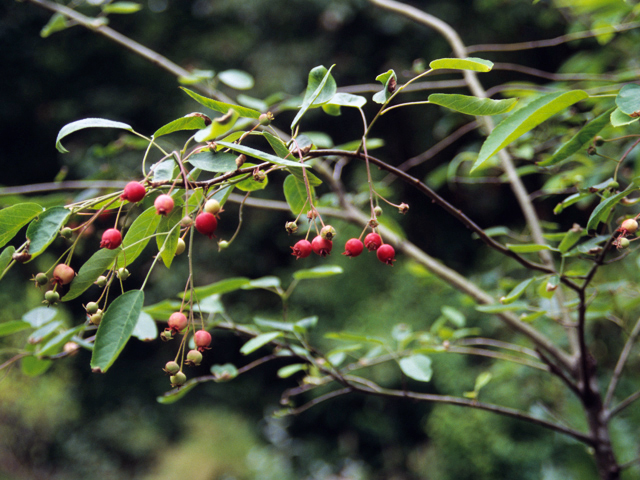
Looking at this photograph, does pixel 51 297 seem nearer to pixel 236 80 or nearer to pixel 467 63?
pixel 467 63

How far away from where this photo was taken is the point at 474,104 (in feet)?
0.89

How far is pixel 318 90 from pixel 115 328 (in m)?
0.19

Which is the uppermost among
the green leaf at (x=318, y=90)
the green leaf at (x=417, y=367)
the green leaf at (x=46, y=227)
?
the green leaf at (x=318, y=90)

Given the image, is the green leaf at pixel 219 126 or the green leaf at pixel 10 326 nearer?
the green leaf at pixel 219 126

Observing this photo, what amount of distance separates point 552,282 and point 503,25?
2949 millimetres

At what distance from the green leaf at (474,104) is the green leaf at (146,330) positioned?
34 centimetres

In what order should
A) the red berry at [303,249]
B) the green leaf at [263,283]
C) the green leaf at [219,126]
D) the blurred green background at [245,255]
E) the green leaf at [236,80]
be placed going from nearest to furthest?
the green leaf at [219,126]
the red berry at [303,249]
the green leaf at [263,283]
the green leaf at [236,80]
the blurred green background at [245,255]

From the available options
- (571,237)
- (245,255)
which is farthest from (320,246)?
(245,255)

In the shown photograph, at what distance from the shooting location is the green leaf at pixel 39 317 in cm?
51

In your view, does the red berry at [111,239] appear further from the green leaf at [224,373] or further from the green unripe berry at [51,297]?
the green leaf at [224,373]

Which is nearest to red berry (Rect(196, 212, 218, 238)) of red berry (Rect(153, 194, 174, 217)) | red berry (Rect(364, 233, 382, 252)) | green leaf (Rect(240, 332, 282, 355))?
red berry (Rect(153, 194, 174, 217))

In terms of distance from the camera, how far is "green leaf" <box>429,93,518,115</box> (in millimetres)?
268

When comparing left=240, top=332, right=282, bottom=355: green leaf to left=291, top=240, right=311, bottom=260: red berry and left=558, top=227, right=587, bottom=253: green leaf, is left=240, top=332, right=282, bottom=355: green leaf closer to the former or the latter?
left=291, top=240, right=311, bottom=260: red berry

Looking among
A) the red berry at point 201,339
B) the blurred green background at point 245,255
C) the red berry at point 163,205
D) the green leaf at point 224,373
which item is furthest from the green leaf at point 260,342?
the blurred green background at point 245,255
